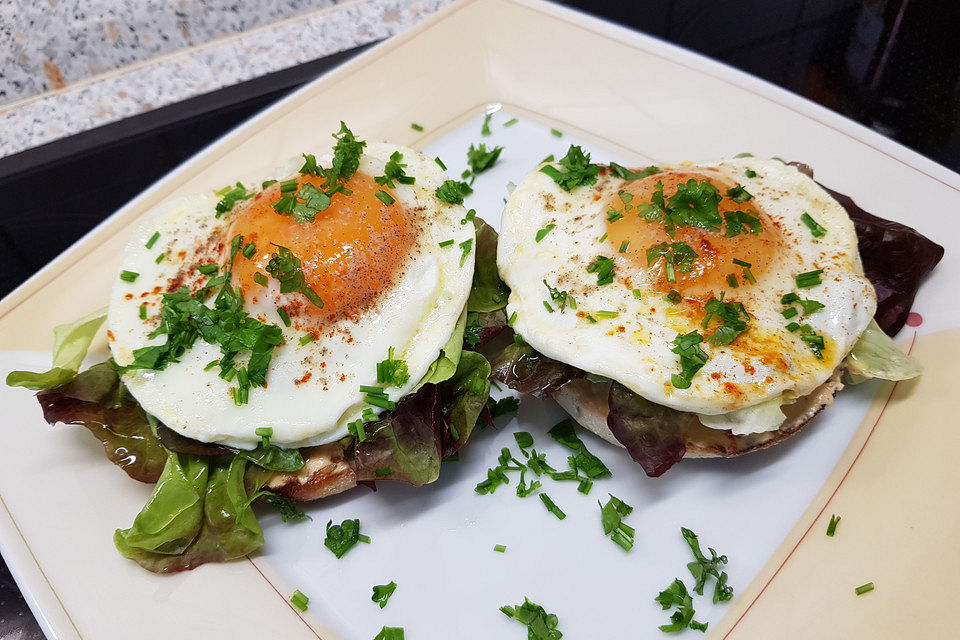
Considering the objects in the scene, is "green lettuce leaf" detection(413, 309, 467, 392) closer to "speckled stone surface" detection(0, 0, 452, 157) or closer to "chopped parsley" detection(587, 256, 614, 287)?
"chopped parsley" detection(587, 256, 614, 287)

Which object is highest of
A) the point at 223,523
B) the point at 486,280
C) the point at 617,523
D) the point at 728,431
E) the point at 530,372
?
the point at 486,280

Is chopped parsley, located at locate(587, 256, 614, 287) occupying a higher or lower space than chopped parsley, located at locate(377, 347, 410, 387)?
higher

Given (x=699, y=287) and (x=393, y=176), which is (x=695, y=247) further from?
(x=393, y=176)

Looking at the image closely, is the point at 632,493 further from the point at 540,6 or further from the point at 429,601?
the point at 540,6

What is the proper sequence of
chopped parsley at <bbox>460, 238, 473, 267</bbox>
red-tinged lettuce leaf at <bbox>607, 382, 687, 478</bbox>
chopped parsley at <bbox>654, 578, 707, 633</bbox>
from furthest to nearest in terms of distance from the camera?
1. chopped parsley at <bbox>460, 238, 473, 267</bbox>
2. red-tinged lettuce leaf at <bbox>607, 382, 687, 478</bbox>
3. chopped parsley at <bbox>654, 578, 707, 633</bbox>

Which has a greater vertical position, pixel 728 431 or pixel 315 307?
pixel 315 307

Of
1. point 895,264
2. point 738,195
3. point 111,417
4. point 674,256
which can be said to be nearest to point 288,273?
point 111,417

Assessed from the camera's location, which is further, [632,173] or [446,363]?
[632,173]

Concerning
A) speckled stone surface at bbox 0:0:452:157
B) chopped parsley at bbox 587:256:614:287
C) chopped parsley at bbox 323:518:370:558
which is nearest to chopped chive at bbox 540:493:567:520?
chopped parsley at bbox 323:518:370:558
